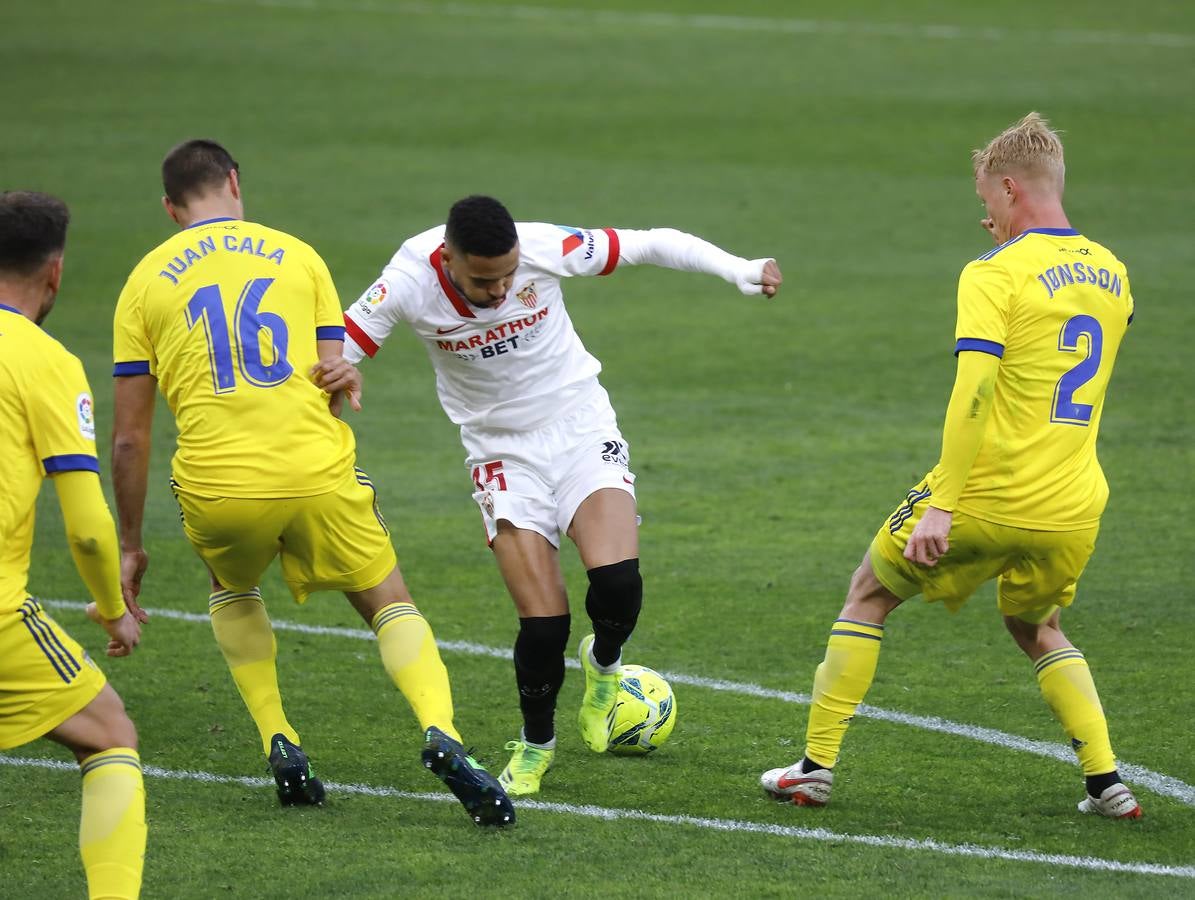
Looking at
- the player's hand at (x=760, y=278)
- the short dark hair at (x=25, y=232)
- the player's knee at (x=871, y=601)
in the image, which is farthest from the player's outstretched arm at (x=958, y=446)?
the short dark hair at (x=25, y=232)

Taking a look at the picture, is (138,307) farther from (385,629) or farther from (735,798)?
(735,798)

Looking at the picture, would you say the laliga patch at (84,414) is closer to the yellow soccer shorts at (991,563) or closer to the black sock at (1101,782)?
the yellow soccer shorts at (991,563)

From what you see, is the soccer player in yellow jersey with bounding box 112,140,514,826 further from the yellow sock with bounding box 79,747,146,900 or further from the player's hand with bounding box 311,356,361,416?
the yellow sock with bounding box 79,747,146,900

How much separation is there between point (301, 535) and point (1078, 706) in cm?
255

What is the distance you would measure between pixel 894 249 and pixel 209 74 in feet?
40.2

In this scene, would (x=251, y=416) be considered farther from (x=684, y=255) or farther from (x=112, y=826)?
(x=684, y=255)

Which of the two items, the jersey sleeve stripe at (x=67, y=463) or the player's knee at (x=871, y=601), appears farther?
the player's knee at (x=871, y=601)

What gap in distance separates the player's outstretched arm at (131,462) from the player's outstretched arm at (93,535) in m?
0.84

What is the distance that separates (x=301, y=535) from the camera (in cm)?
527

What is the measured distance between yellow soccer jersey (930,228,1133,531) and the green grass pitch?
104 cm

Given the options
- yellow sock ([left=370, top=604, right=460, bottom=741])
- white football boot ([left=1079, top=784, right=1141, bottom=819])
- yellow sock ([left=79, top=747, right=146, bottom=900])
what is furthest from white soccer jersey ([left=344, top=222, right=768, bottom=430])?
white football boot ([left=1079, top=784, right=1141, bottom=819])

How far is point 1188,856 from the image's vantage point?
16.0 ft

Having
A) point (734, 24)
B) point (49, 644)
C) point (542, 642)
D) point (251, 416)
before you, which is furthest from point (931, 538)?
point (734, 24)

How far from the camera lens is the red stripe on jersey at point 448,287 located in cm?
565
